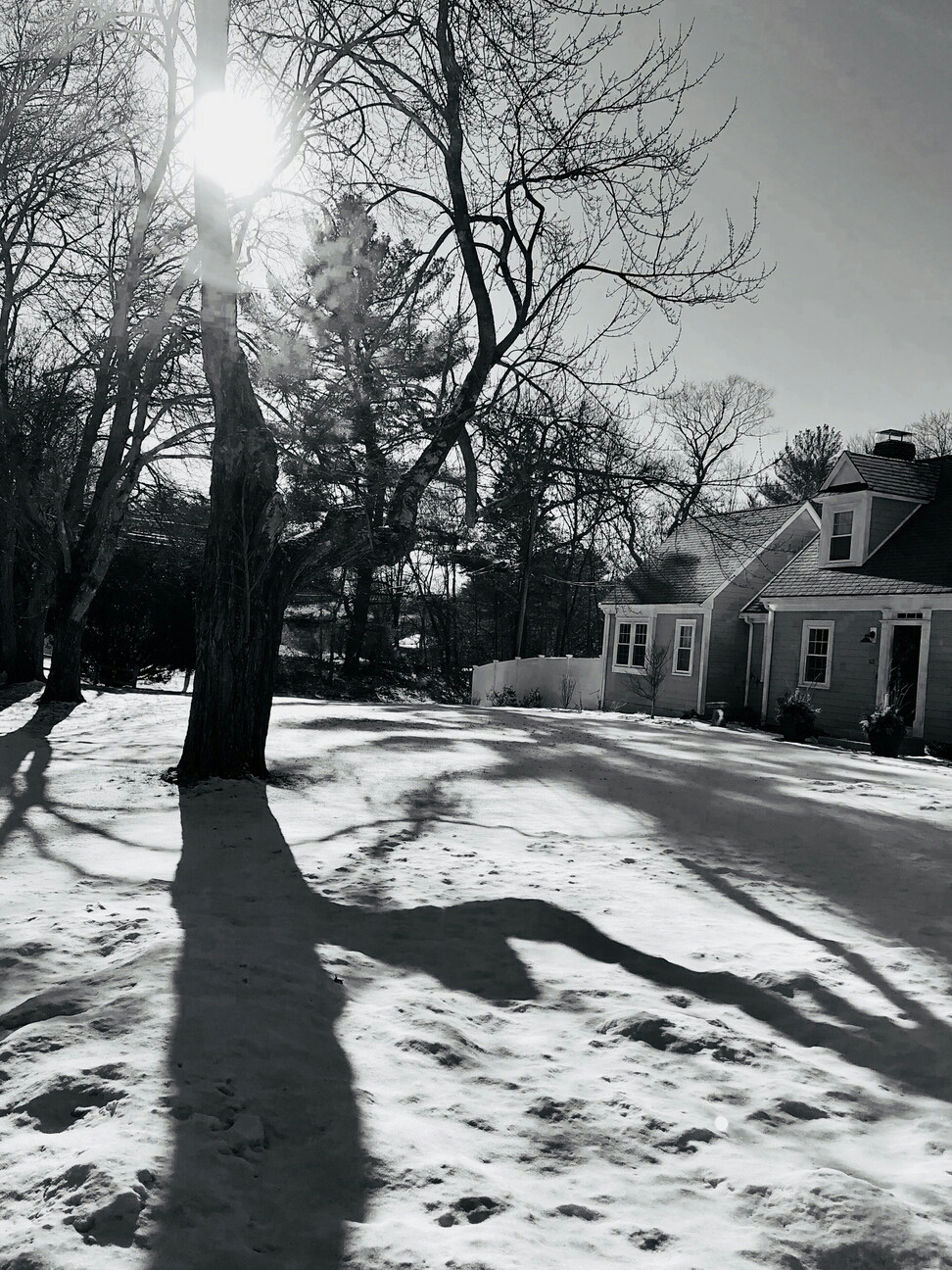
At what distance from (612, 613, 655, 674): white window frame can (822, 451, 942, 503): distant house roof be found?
6.62 metres

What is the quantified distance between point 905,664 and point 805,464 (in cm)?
2368

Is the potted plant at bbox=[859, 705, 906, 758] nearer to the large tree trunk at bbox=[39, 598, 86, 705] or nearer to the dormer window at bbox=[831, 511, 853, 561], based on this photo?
the dormer window at bbox=[831, 511, 853, 561]

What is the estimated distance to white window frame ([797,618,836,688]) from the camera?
65.5 feet

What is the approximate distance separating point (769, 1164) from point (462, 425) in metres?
7.42

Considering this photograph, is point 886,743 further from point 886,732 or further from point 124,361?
point 124,361

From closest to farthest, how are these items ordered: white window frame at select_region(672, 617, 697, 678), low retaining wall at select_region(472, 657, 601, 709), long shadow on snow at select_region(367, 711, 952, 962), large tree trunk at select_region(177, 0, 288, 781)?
long shadow on snow at select_region(367, 711, 952, 962) → large tree trunk at select_region(177, 0, 288, 781) → white window frame at select_region(672, 617, 697, 678) → low retaining wall at select_region(472, 657, 601, 709)

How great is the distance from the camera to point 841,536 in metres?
20.8

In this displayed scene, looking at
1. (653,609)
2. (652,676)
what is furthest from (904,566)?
(653,609)

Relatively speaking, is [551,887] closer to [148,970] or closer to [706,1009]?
[706,1009]

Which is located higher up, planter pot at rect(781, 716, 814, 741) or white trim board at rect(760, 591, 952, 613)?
white trim board at rect(760, 591, 952, 613)

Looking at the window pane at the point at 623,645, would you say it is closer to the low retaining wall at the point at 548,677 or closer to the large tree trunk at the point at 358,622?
the low retaining wall at the point at 548,677

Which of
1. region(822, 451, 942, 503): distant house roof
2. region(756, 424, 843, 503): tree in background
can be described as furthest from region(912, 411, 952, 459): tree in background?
region(822, 451, 942, 503): distant house roof

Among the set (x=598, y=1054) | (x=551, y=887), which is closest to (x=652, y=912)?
(x=551, y=887)

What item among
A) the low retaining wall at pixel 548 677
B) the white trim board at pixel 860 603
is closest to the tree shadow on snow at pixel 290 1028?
the white trim board at pixel 860 603
